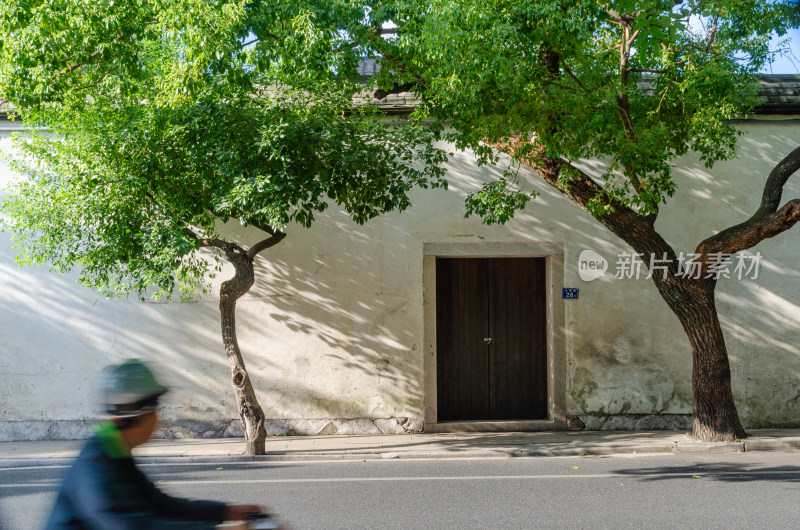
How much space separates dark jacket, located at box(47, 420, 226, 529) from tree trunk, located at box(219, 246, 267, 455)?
6277mm

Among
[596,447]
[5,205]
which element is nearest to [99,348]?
[5,205]

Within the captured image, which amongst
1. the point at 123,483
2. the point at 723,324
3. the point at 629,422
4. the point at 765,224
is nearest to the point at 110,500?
the point at 123,483

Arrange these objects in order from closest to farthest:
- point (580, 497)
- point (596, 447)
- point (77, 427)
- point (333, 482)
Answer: point (580, 497)
point (333, 482)
point (596, 447)
point (77, 427)

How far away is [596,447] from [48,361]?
8521 mm

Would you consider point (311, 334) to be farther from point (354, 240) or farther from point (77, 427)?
point (77, 427)

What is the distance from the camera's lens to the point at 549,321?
11.3m

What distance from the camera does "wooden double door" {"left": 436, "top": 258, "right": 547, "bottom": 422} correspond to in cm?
1157

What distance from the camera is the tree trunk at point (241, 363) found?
9.38 m

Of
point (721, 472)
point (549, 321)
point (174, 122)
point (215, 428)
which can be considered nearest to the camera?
point (721, 472)

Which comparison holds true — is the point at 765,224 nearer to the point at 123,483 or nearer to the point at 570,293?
the point at 570,293

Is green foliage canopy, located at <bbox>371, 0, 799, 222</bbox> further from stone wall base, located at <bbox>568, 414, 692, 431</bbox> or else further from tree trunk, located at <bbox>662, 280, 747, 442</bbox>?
stone wall base, located at <bbox>568, 414, 692, 431</bbox>

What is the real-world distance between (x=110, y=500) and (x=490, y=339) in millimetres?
8991

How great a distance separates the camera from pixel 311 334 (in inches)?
438

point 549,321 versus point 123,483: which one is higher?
point 549,321
